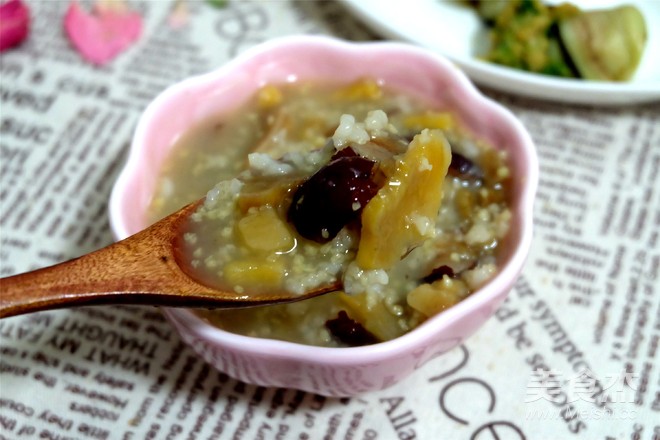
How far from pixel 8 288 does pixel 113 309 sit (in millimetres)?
411

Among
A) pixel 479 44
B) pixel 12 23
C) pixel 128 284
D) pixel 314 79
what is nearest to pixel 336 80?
pixel 314 79

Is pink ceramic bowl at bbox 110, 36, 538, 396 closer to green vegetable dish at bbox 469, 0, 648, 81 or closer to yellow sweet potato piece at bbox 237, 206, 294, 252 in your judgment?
yellow sweet potato piece at bbox 237, 206, 294, 252

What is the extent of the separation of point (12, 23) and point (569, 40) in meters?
1.18

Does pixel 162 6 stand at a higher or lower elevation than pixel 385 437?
higher

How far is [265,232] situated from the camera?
93 cm

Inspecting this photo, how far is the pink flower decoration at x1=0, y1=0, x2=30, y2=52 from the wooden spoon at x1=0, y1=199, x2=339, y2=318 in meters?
0.88

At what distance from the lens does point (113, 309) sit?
1.22 meters

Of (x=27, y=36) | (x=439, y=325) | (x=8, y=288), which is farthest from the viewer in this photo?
(x=27, y=36)

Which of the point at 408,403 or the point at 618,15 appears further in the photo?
the point at 618,15

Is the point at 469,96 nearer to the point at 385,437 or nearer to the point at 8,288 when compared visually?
the point at 385,437

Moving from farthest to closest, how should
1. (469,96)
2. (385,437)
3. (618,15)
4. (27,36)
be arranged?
1. (27,36)
2. (618,15)
3. (469,96)
4. (385,437)

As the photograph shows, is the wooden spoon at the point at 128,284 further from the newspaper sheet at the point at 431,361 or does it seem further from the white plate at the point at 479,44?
the white plate at the point at 479,44

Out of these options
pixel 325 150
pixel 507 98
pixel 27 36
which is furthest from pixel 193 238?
pixel 27 36

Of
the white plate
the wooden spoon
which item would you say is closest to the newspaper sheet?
the white plate
